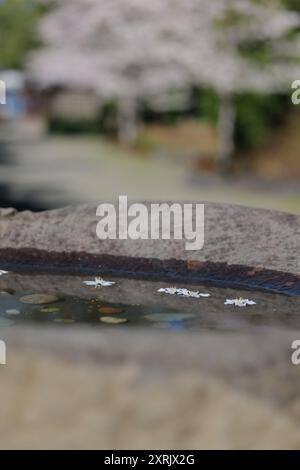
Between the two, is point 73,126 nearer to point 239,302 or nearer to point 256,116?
point 256,116

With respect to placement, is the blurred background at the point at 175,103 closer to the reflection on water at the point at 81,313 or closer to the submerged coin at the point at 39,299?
the submerged coin at the point at 39,299

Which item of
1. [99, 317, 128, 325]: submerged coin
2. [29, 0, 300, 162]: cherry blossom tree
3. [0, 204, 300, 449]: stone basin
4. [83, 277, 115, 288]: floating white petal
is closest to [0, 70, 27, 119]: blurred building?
[29, 0, 300, 162]: cherry blossom tree

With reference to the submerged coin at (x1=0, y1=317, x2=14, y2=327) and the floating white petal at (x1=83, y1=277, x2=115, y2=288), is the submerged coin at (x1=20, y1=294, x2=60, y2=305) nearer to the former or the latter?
the floating white petal at (x1=83, y1=277, x2=115, y2=288)

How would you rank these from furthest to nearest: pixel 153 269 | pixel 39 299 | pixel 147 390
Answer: pixel 153 269
pixel 39 299
pixel 147 390

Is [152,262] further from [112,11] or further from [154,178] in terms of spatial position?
[112,11]

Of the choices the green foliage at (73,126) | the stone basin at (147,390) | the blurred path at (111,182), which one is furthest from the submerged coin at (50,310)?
the green foliage at (73,126)

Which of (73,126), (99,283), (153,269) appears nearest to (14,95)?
(73,126)
